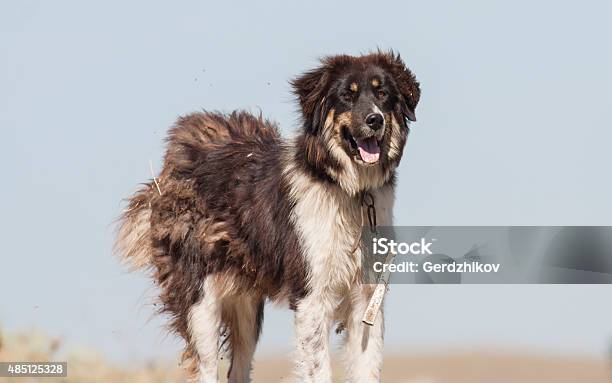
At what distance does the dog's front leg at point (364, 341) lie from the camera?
10992 millimetres

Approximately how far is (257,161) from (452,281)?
213 centimetres

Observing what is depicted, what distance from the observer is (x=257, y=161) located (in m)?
11.9

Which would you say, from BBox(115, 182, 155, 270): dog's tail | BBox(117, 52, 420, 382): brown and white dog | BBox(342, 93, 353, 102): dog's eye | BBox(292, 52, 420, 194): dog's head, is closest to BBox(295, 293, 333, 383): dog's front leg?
BBox(117, 52, 420, 382): brown and white dog

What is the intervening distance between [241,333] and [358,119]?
2867mm

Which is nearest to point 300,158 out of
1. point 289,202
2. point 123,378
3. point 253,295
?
point 289,202

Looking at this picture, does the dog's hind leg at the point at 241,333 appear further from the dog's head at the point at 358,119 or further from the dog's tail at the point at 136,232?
the dog's head at the point at 358,119

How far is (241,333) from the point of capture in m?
12.5

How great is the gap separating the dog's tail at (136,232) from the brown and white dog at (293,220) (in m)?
0.22

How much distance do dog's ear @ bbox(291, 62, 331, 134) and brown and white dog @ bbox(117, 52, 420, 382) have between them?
11 mm

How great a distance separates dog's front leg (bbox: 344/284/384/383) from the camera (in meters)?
11.0

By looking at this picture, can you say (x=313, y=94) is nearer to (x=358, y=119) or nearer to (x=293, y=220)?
(x=358, y=119)

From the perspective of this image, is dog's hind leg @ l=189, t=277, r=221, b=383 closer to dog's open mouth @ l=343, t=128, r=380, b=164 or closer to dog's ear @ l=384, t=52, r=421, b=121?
dog's open mouth @ l=343, t=128, r=380, b=164

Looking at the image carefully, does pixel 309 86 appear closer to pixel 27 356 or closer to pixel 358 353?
pixel 358 353

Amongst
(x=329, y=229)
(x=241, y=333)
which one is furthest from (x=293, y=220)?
(x=241, y=333)
